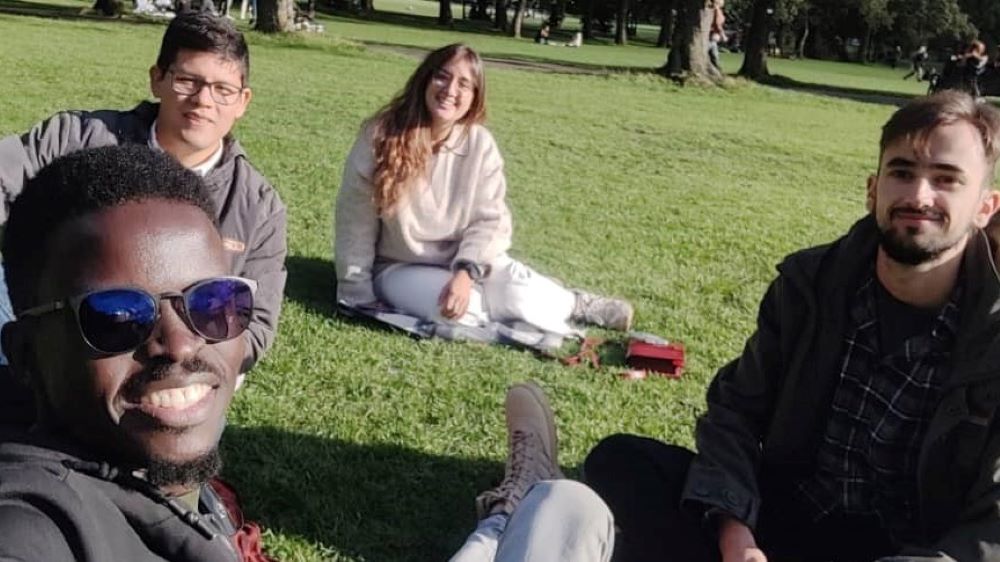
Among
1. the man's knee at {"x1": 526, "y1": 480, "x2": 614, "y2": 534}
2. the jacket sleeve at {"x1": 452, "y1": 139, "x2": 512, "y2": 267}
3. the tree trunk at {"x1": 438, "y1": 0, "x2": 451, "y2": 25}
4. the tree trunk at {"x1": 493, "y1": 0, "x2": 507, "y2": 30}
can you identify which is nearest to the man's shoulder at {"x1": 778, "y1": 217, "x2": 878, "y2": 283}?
the man's knee at {"x1": 526, "y1": 480, "x2": 614, "y2": 534}

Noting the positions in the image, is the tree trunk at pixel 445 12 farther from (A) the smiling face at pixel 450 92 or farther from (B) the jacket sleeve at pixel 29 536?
(B) the jacket sleeve at pixel 29 536

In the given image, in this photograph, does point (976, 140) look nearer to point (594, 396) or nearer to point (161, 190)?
point (161, 190)

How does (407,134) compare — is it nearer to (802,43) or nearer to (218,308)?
(218,308)

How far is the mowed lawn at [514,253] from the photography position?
13.6 ft

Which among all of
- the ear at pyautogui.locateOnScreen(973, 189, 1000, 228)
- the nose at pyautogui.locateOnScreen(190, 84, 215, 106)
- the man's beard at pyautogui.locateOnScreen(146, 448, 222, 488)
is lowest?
the man's beard at pyautogui.locateOnScreen(146, 448, 222, 488)

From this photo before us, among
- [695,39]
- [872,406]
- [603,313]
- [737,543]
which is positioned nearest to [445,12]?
[695,39]

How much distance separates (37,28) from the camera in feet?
81.8

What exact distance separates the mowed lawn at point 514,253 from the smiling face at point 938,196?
5.99 ft

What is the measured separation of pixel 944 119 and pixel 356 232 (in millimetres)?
3638

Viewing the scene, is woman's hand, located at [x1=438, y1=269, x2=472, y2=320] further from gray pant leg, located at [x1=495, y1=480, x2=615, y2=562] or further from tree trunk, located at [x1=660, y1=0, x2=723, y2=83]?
tree trunk, located at [x1=660, y1=0, x2=723, y2=83]

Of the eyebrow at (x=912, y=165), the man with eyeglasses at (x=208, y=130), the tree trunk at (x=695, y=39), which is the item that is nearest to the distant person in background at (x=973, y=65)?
the tree trunk at (x=695, y=39)

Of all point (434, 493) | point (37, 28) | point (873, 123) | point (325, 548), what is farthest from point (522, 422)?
point (37, 28)

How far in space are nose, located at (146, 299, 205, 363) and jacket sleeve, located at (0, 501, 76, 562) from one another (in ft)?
1.20

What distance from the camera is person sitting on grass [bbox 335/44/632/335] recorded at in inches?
232
